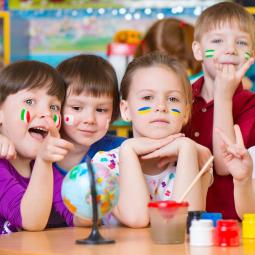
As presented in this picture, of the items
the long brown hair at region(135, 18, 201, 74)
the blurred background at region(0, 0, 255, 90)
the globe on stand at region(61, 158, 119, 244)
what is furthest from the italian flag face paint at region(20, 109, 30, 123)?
the blurred background at region(0, 0, 255, 90)

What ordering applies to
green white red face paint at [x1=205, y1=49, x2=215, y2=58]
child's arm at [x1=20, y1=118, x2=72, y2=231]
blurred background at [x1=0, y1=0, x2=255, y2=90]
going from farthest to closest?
blurred background at [x1=0, y1=0, x2=255, y2=90], green white red face paint at [x1=205, y1=49, x2=215, y2=58], child's arm at [x1=20, y1=118, x2=72, y2=231]

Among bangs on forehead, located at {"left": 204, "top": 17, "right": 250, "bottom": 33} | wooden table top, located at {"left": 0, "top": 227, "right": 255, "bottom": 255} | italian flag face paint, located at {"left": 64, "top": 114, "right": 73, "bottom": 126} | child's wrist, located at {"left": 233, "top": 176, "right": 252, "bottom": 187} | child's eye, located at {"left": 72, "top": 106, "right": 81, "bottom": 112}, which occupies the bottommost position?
wooden table top, located at {"left": 0, "top": 227, "right": 255, "bottom": 255}

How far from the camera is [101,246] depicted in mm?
1310

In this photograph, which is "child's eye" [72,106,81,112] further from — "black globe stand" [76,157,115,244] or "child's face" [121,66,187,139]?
"black globe stand" [76,157,115,244]

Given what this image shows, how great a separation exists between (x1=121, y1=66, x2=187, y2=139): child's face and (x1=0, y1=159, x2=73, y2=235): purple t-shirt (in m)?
0.27

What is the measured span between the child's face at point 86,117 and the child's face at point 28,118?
0.14 metres

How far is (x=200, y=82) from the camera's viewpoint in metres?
2.21

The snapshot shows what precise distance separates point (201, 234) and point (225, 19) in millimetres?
1000

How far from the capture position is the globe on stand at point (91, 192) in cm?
130

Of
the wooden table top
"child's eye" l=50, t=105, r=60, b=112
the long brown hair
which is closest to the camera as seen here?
the wooden table top

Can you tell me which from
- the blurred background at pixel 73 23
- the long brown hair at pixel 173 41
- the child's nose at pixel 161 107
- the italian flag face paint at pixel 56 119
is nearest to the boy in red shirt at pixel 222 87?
the child's nose at pixel 161 107

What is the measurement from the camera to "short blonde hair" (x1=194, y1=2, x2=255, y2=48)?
6.94 ft

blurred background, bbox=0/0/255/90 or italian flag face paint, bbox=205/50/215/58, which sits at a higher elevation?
blurred background, bbox=0/0/255/90

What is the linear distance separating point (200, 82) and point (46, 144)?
866mm
